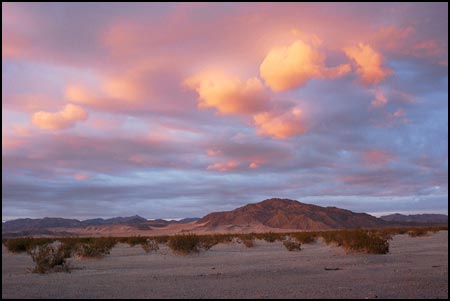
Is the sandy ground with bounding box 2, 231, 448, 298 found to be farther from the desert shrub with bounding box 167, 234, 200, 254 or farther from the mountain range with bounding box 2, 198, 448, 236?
the mountain range with bounding box 2, 198, 448, 236

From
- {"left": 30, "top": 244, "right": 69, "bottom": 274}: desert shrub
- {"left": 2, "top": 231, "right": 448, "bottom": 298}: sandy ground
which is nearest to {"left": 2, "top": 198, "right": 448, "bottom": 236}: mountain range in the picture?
{"left": 30, "top": 244, "right": 69, "bottom": 274}: desert shrub

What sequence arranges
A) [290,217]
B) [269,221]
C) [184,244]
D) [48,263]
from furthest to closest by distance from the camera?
[269,221], [290,217], [184,244], [48,263]

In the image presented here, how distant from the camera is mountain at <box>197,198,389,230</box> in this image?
126 meters

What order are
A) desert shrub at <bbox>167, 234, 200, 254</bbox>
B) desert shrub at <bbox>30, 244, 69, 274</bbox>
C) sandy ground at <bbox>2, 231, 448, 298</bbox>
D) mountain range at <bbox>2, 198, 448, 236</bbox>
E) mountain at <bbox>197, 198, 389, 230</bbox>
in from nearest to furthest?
1. sandy ground at <bbox>2, 231, 448, 298</bbox>
2. desert shrub at <bbox>30, 244, 69, 274</bbox>
3. desert shrub at <bbox>167, 234, 200, 254</bbox>
4. mountain range at <bbox>2, 198, 448, 236</bbox>
5. mountain at <bbox>197, 198, 389, 230</bbox>

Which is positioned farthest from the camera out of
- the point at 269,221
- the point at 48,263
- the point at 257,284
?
the point at 269,221

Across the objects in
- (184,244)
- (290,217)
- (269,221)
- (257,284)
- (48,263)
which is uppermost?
(290,217)

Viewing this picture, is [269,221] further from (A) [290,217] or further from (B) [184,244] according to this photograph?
(B) [184,244]

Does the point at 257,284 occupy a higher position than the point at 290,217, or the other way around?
the point at 290,217

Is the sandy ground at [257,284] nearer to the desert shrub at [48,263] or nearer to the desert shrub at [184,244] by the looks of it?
the desert shrub at [48,263]

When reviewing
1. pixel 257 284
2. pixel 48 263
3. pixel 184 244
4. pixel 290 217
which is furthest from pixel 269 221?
pixel 257 284

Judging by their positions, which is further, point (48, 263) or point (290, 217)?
point (290, 217)

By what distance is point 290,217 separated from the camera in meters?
131

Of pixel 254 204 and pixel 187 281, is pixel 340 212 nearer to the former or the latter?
pixel 254 204

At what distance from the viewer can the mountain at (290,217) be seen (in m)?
126
